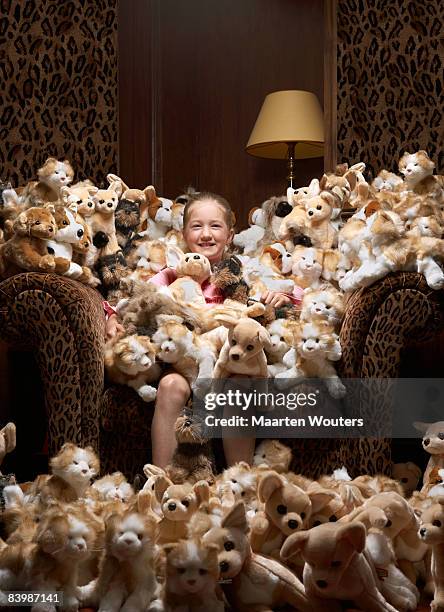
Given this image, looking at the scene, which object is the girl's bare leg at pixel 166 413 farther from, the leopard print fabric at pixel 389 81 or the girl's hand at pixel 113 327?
the leopard print fabric at pixel 389 81

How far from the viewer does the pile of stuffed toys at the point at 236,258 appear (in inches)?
106

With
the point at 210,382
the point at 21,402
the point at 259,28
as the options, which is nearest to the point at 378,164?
the point at 259,28

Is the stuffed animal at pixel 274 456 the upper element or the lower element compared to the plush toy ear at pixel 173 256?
lower

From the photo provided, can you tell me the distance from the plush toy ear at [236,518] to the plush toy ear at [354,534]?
22 cm

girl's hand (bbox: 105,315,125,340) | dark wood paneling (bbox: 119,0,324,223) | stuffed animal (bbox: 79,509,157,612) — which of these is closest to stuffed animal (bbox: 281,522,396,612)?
stuffed animal (bbox: 79,509,157,612)

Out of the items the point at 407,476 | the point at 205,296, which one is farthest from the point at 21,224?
the point at 407,476

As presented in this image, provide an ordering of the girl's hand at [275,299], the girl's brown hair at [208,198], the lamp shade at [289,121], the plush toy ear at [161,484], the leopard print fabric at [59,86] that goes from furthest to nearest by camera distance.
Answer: the lamp shade at [289,121]
the leopard print fabric at [59,86]
the girl's brown hair at [208,198]
the girl's hand at [275,299]
the plush toy ear at [161,484]

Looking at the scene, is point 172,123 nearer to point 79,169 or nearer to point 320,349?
point 79,169

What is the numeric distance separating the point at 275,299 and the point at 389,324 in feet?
1.57

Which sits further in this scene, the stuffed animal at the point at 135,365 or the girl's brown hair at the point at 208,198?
the girl's brown hair at the point at 208,198

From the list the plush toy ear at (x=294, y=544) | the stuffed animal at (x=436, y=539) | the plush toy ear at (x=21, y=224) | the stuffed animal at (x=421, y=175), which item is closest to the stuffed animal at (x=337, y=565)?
the plush toy ear at (x=294, y=544)

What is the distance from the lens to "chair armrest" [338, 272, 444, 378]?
8.69ft

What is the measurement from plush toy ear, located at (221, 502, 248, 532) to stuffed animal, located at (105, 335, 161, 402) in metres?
0.77

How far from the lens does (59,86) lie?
12.6 feet
